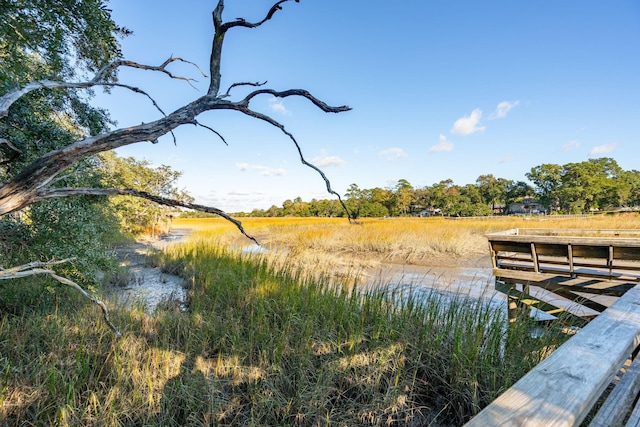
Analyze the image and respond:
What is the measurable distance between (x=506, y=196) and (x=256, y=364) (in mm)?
80460

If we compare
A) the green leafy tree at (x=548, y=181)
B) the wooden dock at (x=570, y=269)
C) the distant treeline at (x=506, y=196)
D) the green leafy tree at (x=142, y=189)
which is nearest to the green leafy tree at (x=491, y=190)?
the distant treeline at (x=506, y=196)

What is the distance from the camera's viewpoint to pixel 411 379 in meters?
2.61

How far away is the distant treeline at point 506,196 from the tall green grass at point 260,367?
35.9m

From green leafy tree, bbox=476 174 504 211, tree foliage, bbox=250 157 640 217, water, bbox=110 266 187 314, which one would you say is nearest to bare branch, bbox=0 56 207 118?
water, bbox=110 266 187 314

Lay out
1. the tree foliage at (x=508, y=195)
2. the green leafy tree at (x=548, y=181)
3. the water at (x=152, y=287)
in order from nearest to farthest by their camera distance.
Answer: the water at (x=152, y=287)
the tree foliage at (x=508, y=195)
the green leafy tree at (x=548, y=181)

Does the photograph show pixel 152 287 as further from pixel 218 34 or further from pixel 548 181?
pixel 548 181

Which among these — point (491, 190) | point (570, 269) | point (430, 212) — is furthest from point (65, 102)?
point (491, 190)

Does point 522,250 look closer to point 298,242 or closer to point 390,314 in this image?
point 390,314

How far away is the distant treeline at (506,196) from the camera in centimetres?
4900

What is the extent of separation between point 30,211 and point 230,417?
3463 mm

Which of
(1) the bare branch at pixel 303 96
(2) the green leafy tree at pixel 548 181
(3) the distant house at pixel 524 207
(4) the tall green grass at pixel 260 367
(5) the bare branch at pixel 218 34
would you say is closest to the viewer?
(5) the bare branch at pixel 218 34

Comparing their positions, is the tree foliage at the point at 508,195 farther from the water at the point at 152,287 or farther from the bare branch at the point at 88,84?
the bare branch at the point at 88,84

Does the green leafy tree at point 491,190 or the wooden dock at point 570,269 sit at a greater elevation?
the green leafy tree at point 491,190

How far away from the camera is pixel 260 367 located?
2678 mm
